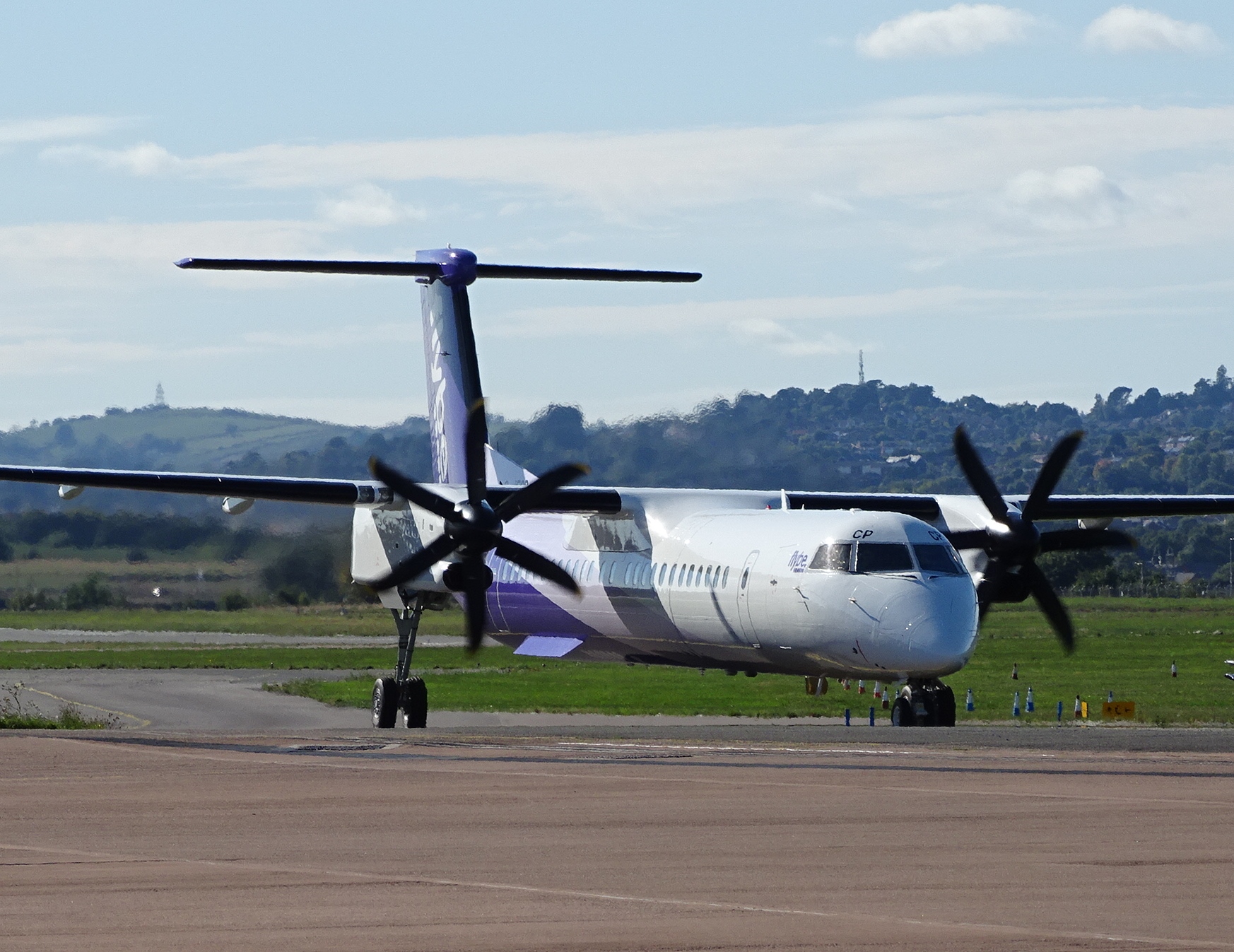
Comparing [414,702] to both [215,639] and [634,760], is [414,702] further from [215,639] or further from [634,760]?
[215,639]

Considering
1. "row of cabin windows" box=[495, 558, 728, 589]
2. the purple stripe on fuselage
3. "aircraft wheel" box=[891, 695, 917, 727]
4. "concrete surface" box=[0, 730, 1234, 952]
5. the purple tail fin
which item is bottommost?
"aircraft wheel" box=[891, 695, 917, 727]

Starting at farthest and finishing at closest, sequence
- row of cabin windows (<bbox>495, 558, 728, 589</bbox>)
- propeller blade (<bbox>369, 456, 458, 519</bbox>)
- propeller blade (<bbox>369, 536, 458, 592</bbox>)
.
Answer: propeller blade (<bbox>369, 456, 458, 519</bbox>), propeller blade (<bbox>369, 536, 458, 592</bbox>), row of cabin windows (<bbox>495, 558, 728, 589</bbox>)

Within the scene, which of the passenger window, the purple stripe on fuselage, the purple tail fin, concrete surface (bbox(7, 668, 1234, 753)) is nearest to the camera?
concrete surface (bbox(7, 668, 1234, 753))

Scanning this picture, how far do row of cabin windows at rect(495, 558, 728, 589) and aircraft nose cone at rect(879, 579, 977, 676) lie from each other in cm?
356

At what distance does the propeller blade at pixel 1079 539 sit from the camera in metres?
28.3

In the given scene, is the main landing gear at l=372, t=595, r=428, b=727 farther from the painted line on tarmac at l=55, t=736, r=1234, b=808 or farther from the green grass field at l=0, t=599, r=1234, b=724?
the green grass field at l=0, t=599, r=1234, b=724

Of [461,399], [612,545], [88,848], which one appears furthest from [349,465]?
[88,848]

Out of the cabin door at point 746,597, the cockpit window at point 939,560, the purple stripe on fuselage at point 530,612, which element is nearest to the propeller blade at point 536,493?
the cabin door at point 746,597

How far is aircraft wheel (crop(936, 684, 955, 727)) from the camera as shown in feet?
85.5

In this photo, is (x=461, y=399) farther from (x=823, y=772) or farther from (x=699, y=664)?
(x=823, y=772)

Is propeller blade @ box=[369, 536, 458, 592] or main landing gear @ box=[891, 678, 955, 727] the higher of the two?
propeller blade @ box=[369, 536, 458, 592]

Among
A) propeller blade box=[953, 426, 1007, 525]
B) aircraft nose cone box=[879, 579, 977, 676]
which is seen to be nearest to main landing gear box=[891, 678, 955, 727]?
aircraft nose cone box=[879, 579, 977, 676]

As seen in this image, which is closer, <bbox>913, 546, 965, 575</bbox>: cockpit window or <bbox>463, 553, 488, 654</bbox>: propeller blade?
<bbox>913, 546, 965, 575</bbox>: cockpit window

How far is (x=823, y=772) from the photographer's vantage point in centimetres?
1722
